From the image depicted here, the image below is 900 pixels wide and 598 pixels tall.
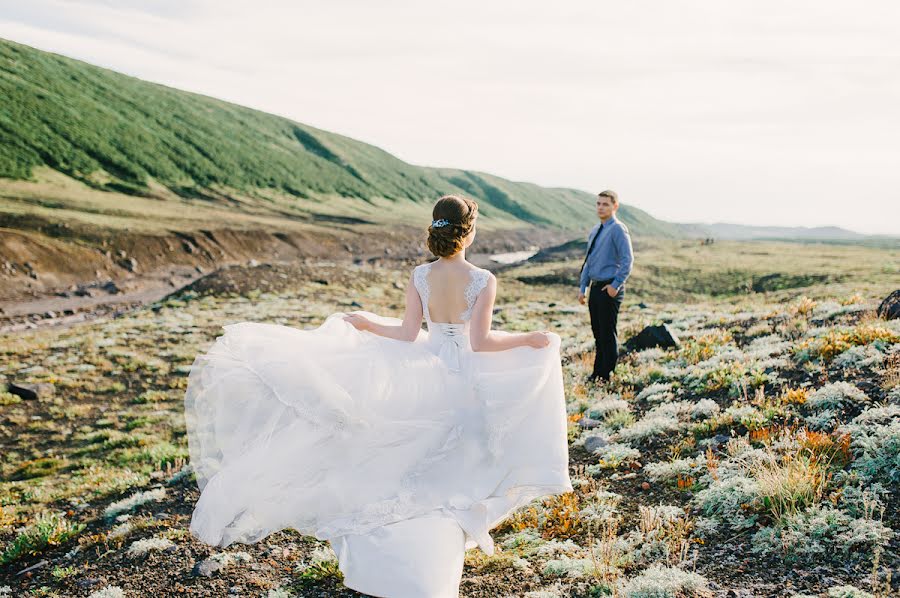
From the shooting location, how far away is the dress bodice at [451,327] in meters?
5.09

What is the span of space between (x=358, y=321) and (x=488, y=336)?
1365 millimetres

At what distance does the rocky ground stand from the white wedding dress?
4.58ft

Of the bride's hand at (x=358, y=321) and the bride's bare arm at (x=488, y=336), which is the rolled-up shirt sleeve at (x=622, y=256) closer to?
the bride's bare arm at (x=488, y=336)

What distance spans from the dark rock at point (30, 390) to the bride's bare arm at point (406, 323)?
14.5 meters

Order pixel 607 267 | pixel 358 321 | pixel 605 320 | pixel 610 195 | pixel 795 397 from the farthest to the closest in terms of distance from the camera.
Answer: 1. pixel 605 320
2. pixel 607 267
3. pixel 610 195
4. pixel 795 397
5. pixel 358 321

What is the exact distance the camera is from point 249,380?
5000 mm

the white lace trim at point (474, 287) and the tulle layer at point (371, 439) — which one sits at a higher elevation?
the white lace trim at point (474, 287)

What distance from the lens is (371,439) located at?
188 inches

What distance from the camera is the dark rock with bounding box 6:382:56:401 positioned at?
15.6 meters

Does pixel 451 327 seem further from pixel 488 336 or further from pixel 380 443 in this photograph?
pixel 380 443

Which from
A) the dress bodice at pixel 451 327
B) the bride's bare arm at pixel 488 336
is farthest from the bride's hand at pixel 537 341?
the dress bodice at pixel 451 327

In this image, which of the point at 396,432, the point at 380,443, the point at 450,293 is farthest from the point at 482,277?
the point at 380,443

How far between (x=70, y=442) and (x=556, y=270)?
43260mm

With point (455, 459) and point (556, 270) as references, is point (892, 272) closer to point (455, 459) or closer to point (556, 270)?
point (556, 270)
